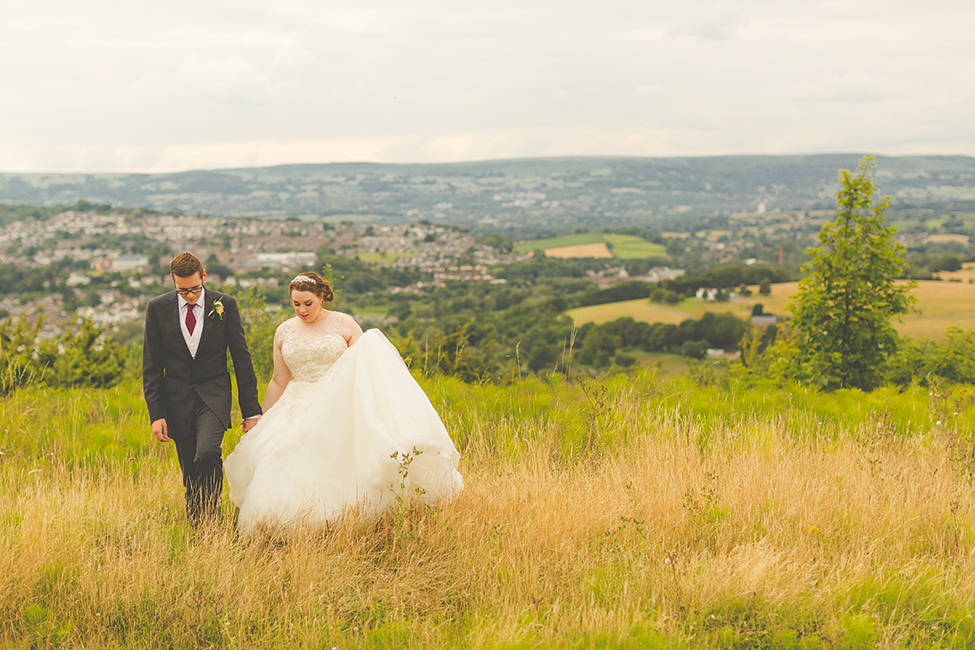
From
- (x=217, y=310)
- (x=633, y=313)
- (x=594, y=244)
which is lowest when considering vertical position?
(x=633, y=313)

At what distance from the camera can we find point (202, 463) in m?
4.35

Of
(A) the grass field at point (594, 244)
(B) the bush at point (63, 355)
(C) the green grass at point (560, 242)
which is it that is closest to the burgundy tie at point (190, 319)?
(B) the bush at point (63, 355)

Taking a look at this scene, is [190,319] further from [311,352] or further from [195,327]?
[311,352]

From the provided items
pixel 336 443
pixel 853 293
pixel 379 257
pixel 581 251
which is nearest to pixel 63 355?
pixel 336 443

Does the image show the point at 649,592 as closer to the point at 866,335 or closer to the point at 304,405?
the point at 304,405


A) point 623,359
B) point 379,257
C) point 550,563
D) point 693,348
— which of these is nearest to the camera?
point 550,563

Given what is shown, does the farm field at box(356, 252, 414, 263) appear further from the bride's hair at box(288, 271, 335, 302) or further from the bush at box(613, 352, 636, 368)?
the bride's hair at box(288, 271, 335, 302)

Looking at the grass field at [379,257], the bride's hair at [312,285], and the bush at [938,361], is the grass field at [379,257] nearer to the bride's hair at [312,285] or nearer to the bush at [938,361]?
the bush at [938,361]

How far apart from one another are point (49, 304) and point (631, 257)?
3955 inches

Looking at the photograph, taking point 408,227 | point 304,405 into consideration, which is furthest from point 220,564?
point 408,227

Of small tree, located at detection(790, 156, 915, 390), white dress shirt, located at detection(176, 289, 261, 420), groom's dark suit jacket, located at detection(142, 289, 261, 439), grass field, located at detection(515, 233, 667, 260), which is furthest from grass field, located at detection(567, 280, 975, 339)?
grass field, located at detection(515, 233, 667, 260)

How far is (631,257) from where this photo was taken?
123875 millimetres

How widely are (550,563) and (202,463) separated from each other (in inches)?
98.4

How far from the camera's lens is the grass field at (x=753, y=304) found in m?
37.6
